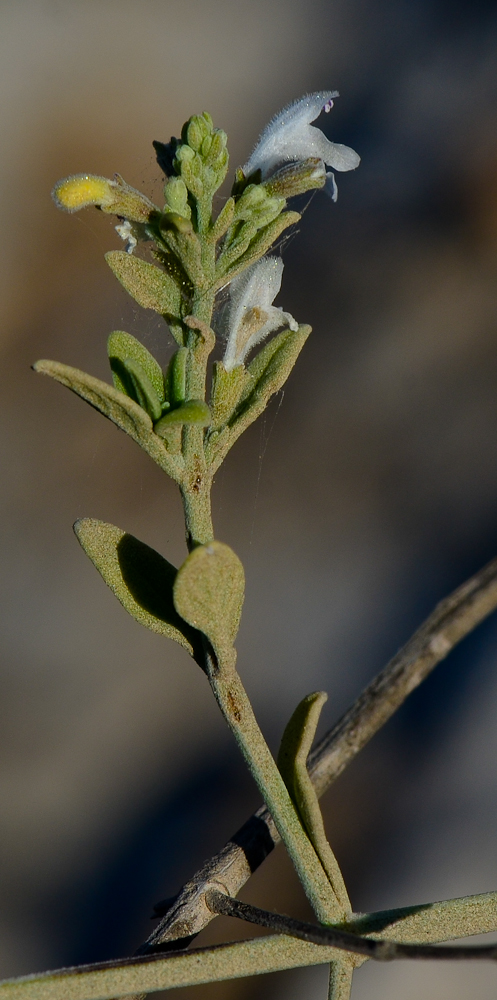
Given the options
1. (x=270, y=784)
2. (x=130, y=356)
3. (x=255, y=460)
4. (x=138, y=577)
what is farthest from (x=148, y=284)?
(x=255, y=460)

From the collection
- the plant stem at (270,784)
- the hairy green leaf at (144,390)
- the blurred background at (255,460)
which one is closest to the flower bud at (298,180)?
the hairy green leaf at (144,390)

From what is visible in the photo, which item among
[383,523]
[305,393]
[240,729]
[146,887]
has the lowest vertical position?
[146,887]

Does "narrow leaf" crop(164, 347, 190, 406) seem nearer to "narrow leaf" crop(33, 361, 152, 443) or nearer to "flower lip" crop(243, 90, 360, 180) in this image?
"narrow leaf" crop(33, 361, 152, 443)

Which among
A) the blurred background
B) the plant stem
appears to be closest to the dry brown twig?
the plant stem

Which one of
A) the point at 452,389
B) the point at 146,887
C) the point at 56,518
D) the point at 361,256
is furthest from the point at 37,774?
the point at 361,256

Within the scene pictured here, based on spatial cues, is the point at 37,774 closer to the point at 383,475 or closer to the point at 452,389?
the point at 383,475

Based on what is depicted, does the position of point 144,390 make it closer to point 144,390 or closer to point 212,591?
point 144,390
